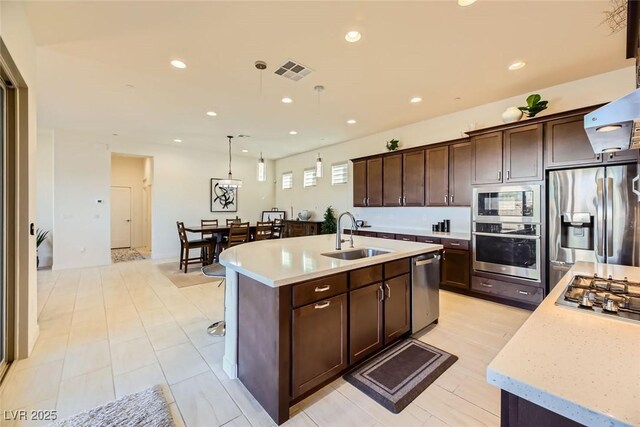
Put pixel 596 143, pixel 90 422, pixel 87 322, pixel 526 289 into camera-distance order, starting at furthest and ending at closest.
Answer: pixel 526 289 < pixel 87 322 < pixel 90 422 < pixel 596 143

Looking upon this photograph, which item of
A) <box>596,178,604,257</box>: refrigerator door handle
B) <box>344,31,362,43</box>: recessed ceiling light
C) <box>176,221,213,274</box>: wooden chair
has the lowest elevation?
<box>176,221,213,274</box>: wooden chair

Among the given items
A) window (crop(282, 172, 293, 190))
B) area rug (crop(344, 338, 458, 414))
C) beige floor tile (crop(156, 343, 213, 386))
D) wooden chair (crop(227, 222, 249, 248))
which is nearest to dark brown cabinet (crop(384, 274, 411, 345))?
area rug (crop(344, 338, 458, 414))

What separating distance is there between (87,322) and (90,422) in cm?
194

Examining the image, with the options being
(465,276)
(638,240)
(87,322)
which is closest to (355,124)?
(465,276)

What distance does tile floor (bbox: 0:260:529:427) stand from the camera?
176cm

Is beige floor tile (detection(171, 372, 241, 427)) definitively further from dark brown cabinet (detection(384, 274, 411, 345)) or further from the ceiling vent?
the ceiling vent

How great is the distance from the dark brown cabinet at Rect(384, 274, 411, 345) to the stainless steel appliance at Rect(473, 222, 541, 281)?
1.71m

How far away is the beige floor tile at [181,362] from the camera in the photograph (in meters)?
2.15

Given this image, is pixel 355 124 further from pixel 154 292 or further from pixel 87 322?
pixel 87 322

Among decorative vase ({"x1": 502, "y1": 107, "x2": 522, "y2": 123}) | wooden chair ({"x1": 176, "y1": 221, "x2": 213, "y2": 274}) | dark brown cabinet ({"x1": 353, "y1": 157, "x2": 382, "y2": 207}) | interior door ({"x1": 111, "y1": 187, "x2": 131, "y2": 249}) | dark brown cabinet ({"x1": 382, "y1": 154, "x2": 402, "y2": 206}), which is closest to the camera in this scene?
decorative vase ({"x1": 502, "y1": 107, "x2": 522, "y2": 123})

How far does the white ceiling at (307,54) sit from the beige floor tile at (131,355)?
291 cm

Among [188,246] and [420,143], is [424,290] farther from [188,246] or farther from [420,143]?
[188,246]

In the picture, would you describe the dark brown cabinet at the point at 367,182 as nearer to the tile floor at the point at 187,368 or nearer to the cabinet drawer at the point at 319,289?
the tile floor at the point at 187,368

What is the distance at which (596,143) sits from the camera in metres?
1.39
